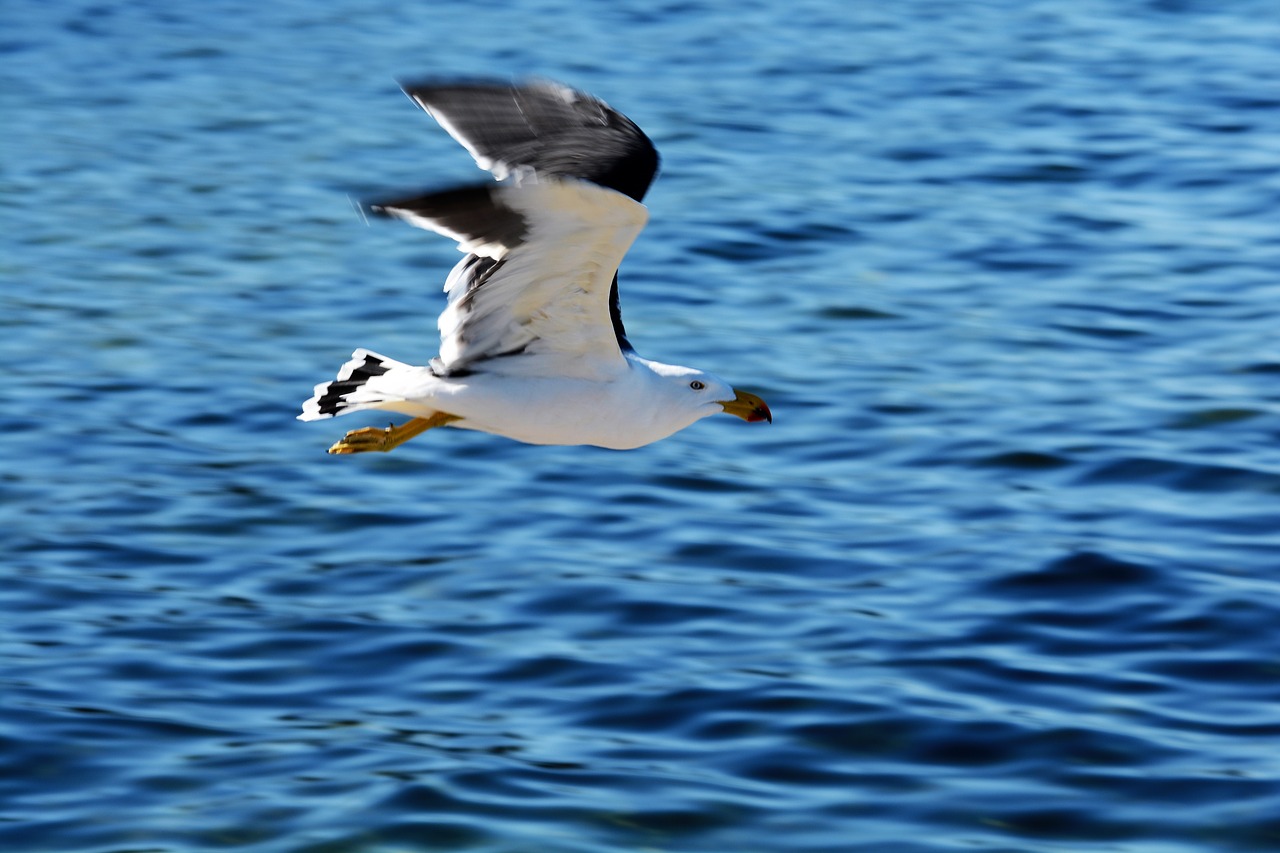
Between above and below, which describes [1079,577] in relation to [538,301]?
below

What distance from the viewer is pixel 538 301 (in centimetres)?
782

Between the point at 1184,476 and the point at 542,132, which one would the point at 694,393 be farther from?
the point at 1184,476

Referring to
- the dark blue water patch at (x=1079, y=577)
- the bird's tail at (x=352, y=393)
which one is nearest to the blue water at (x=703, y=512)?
the dark blue water patch at (x=1079, y=577)

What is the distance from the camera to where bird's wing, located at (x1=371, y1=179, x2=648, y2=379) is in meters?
6.96

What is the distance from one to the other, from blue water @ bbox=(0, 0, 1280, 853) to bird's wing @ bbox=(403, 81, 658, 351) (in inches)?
104

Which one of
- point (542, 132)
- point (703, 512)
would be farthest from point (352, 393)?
point (703, 512)

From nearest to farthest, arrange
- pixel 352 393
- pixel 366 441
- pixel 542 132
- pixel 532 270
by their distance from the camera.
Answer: pixel 542 132
pixel 532 270
pixel 352 393
pixel 366 441

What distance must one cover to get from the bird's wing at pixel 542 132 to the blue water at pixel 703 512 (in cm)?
264

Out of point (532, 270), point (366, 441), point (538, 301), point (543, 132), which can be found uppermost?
point (543, 132)

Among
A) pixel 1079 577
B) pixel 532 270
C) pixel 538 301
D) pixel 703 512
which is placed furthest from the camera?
pixel 703 512

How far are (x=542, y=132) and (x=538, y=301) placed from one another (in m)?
0.69

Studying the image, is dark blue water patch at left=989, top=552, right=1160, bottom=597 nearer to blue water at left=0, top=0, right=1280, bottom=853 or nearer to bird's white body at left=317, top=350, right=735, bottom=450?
blue water at left=0, top=0, right=1280, bottom=853

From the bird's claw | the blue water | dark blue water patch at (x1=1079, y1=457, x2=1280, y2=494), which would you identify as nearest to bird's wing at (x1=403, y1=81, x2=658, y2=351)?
the bird's claw

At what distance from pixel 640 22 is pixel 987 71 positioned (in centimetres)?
420
